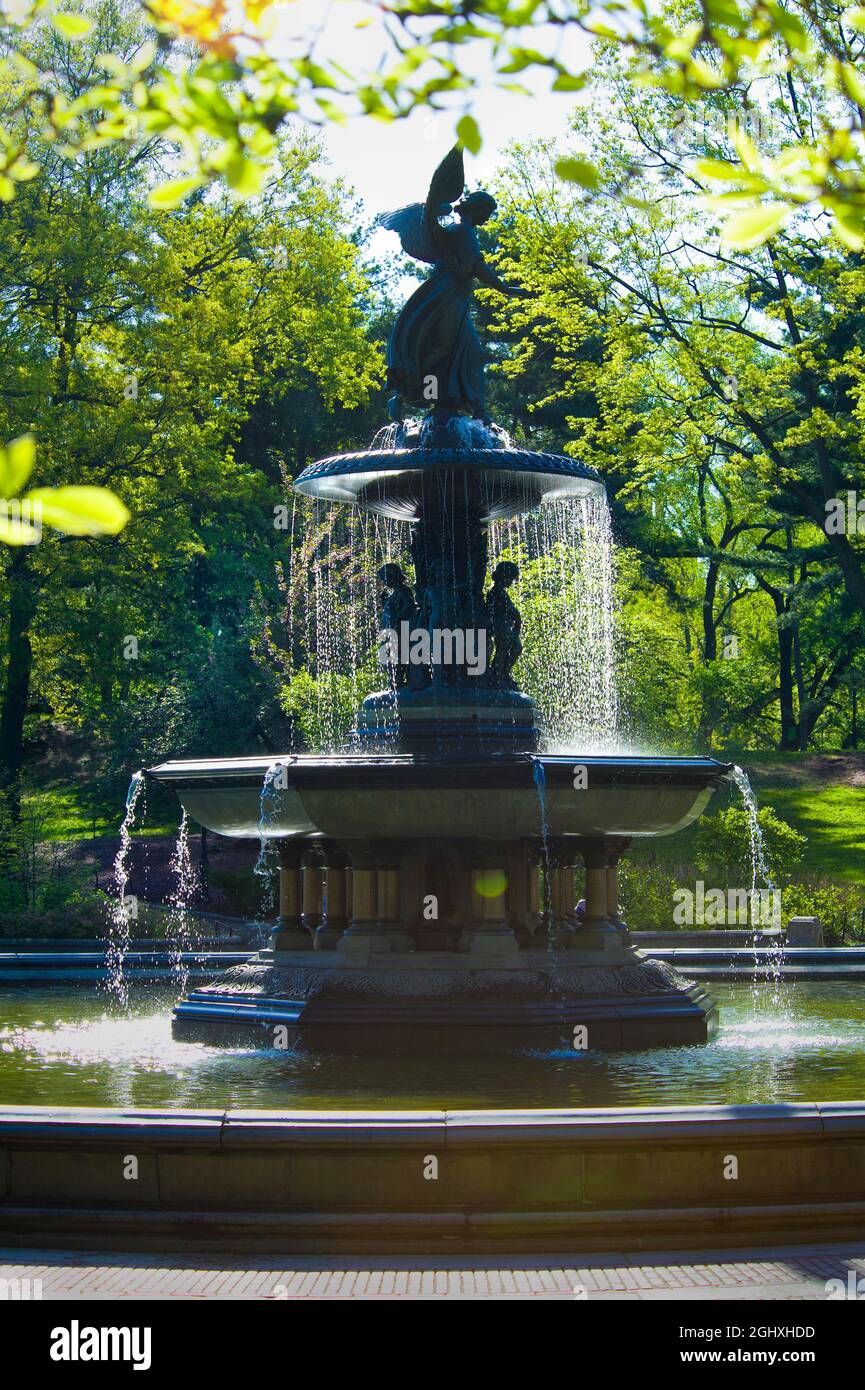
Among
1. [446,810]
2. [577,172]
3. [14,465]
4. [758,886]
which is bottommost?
[758,886]

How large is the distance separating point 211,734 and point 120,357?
7.98m

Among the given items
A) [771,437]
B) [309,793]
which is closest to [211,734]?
[771,437]

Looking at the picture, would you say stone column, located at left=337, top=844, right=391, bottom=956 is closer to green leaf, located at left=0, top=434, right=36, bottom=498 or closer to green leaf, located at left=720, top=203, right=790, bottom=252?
green leaf, located at left=720, top=203, right=790, bottom=252

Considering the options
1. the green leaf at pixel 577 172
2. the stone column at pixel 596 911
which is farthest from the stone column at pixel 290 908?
the green leaf at pixel 577 172

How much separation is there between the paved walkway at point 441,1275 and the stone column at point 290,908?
6.47 m

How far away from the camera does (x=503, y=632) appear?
14.3m

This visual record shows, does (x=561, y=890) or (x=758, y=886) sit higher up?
(x=561, y=890)

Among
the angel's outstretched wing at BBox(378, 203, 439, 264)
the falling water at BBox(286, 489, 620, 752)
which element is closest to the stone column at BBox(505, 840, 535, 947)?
the angel's outstretched wing at BBox(378, 203, 439, 264)

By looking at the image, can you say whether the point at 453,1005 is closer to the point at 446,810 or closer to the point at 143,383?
the point at 446,810

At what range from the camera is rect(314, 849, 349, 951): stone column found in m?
13.1

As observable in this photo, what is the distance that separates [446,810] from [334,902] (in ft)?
6.00

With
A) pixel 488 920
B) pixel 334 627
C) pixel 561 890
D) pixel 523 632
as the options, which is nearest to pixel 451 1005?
pixel 488 920

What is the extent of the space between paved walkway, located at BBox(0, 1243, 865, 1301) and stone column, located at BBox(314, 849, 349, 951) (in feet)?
20.5

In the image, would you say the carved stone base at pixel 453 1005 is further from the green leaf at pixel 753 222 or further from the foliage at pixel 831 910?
the foliage at pixel 831 910
